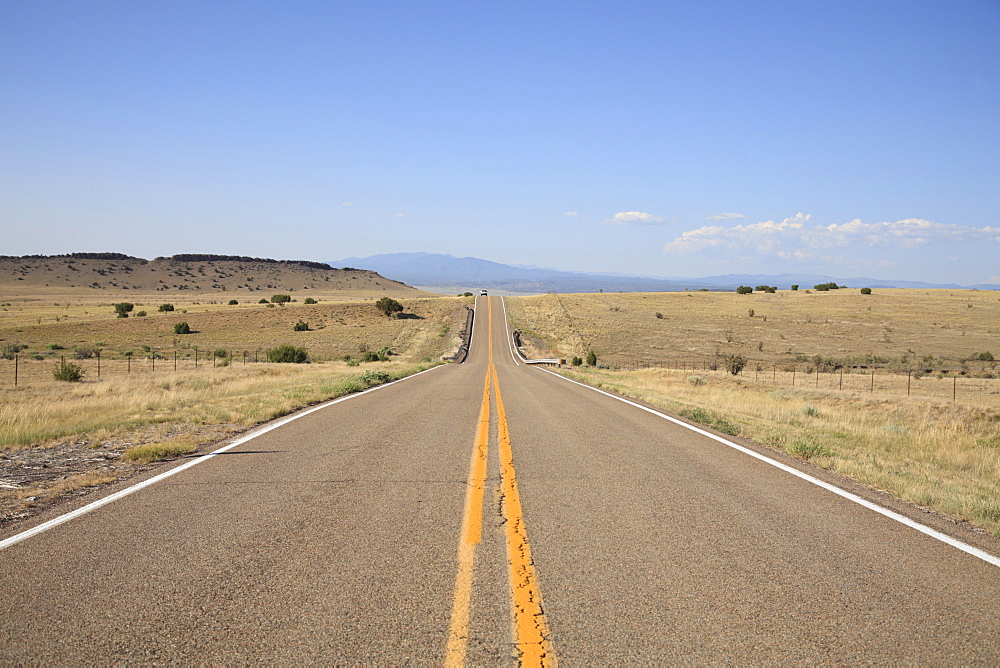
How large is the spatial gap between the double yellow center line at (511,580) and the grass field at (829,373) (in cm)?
451

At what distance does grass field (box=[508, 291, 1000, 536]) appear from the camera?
384 inches

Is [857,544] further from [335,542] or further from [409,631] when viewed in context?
[335,542]

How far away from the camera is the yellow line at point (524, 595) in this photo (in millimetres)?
3383

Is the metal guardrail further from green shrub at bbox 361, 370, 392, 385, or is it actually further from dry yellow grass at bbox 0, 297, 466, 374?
green shrub at bbox 361, 370, 392, 385

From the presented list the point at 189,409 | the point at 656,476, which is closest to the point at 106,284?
the point at 189,409

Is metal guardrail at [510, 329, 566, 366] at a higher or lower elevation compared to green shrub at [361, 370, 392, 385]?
lower

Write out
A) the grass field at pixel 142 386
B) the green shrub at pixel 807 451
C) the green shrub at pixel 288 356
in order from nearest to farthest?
the grass field at pixel 142 386 → the green shrub at pixel 807 451 → the green shrub at pixel 288 356

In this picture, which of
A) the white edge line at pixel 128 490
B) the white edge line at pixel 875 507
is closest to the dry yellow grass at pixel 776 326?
the white edge line at pixel 875 507

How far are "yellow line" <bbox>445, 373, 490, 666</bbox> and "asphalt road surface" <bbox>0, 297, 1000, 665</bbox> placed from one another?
2cm

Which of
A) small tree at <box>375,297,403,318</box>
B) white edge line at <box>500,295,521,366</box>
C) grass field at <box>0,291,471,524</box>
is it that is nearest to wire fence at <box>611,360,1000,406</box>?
white edge line at <box>500,295,521,366</box>

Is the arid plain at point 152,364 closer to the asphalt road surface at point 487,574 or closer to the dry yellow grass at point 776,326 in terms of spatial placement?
the asphalt road surface at point 487,574

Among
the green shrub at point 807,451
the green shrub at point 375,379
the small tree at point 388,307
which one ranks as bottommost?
the green shrub at point 375,379

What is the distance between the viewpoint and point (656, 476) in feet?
25.5

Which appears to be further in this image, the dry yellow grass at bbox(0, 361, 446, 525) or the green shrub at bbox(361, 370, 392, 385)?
the green shrub at bbox(361, 370, 392, 385)
